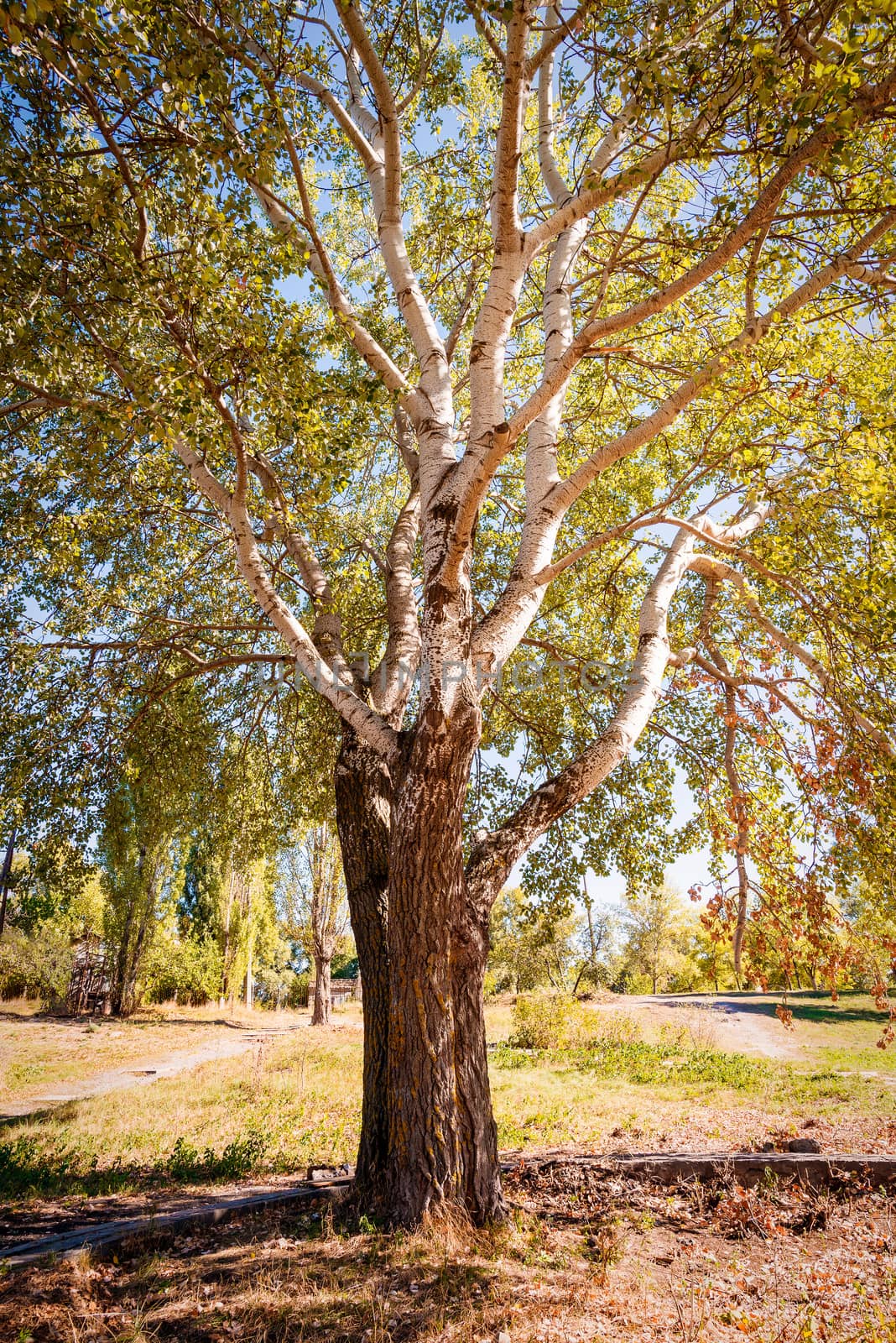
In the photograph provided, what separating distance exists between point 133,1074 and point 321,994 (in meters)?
8.75

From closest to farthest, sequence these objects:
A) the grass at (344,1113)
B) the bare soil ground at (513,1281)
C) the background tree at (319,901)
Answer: the bare soil ground at (513,1281), the grass at (344,1113), the background tree at (319,901)

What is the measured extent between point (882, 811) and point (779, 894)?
3.77 ft

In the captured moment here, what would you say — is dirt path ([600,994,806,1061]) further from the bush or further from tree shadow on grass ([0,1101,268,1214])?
the bush

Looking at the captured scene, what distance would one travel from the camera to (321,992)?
21.2m

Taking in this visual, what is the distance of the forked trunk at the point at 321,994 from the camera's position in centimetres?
2100

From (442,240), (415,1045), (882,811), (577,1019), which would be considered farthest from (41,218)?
(577,1019)

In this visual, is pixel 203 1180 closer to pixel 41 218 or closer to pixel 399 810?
pixel 399 810

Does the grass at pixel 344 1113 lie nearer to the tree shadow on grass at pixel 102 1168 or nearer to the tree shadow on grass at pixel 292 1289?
the tree shadow on grass at pixel 102 1168

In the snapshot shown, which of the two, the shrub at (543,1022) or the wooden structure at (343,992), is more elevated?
the shrub at (543,1022)

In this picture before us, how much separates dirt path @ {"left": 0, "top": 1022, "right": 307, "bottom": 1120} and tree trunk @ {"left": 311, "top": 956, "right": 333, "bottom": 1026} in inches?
71.4

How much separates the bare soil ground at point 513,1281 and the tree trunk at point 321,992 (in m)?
17.8

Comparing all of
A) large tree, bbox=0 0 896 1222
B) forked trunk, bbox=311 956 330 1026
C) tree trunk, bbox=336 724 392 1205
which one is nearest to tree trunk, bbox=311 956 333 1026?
forked trunk, bbox=311 956 330 1026

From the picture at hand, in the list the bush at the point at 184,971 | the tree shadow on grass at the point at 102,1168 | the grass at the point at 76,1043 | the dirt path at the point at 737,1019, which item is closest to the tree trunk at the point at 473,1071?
the tree shadow on grass at the point at 102,1168

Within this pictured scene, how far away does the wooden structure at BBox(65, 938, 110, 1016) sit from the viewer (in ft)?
81.7
